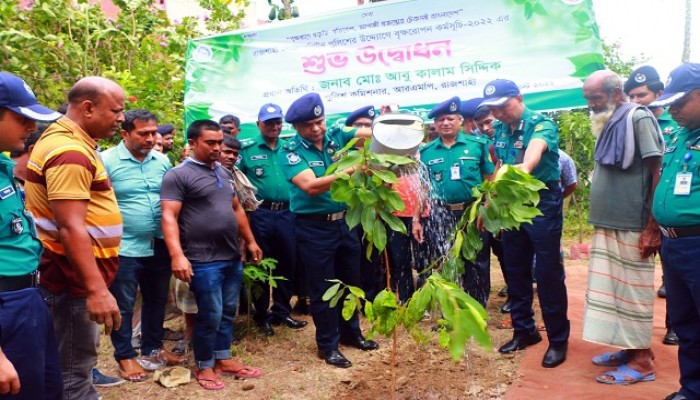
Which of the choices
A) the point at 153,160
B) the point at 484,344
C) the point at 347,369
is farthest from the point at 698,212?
the point at 153,160

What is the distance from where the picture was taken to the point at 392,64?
202 inches

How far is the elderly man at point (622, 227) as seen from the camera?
3.33 metres

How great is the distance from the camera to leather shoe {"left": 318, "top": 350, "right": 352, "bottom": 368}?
393cm

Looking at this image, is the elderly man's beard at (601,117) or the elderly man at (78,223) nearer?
the elderly man at (78,223)

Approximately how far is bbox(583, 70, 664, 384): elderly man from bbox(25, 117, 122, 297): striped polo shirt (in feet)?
9.40

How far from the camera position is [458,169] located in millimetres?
4684

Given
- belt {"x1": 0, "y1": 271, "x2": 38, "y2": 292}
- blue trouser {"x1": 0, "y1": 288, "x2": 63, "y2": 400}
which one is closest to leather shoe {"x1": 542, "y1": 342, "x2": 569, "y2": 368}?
blue trouser {"x1": 0, "y1": 288, "x2": 63, "y2": 400}

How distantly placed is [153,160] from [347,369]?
201 cm

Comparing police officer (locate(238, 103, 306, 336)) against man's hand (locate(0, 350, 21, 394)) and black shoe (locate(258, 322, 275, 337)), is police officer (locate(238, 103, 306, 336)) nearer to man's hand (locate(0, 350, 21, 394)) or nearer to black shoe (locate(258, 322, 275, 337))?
black shoe (locate(258, 322, 275, 337))

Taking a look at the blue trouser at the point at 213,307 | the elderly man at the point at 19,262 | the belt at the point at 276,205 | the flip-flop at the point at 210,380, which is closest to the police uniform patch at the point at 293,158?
the blue trouser at the point at 213,307

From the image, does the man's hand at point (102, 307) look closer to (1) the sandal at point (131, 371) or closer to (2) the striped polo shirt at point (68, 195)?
(2) the striped polo shirt at point (68, 195)

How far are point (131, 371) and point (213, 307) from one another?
0.80 m

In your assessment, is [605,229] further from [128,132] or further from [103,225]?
[128,132]

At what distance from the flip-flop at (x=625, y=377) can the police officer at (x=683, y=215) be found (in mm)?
321
